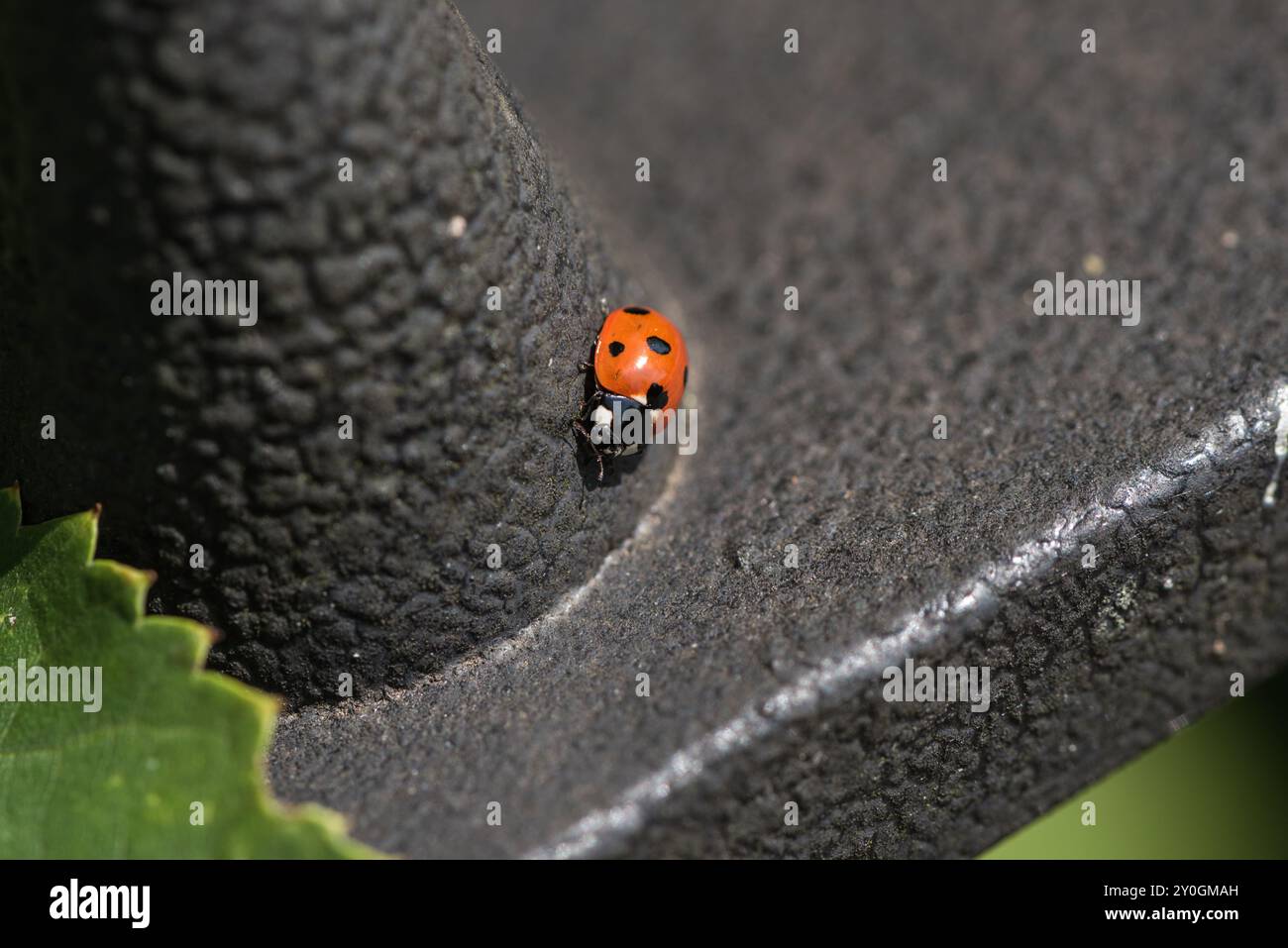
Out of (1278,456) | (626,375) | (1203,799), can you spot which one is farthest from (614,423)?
(1203,799)

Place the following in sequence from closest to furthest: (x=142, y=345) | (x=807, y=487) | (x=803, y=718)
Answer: (x=142, y=345)
(x=803, y=718)
(x=807, y=487)

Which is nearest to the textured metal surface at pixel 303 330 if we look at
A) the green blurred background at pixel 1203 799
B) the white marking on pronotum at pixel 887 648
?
the white marking on pronotum at pixel 887 648

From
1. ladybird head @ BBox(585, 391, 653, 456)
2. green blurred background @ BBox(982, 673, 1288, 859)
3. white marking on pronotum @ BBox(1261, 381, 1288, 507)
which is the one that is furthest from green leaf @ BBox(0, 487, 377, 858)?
green blurred background @ BBox(982, 673, 1288, 859)

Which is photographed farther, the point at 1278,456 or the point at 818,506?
the point at 818,506

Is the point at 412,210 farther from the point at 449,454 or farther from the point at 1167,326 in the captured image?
the point at 1167,326

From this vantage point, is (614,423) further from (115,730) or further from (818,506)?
(115,730)
